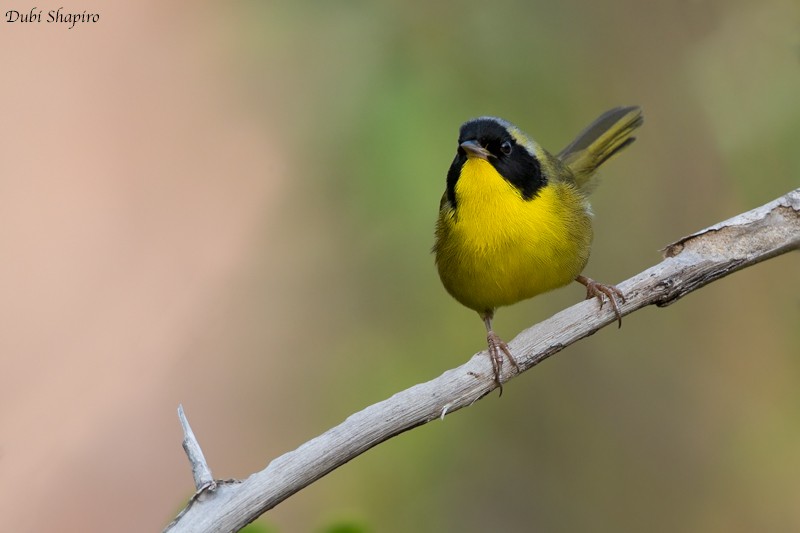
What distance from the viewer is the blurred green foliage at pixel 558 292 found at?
5.49m

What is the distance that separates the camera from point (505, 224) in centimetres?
416

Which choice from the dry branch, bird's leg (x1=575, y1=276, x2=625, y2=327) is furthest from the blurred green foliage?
the dry branch

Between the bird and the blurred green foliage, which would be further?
the blurred green foliage

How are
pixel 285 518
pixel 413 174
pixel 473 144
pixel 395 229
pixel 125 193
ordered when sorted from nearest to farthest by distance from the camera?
1. pixel 473 144
2. pixel 413 174
3. pixel 395 229
4. pixel 285 518
5. pixel 125 193

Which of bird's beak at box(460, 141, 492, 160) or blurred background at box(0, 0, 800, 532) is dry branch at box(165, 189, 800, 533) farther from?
blurred background at box(0, 0, 800, 532)

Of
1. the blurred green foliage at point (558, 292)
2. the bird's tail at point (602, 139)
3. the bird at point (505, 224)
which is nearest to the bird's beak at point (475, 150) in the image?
the bird at point (505, 224)

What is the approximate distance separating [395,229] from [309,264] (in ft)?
3.53

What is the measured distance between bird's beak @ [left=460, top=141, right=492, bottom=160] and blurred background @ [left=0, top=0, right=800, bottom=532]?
1.04 meters

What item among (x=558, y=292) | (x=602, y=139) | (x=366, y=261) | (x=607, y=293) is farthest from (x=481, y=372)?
(x=558, y=292)

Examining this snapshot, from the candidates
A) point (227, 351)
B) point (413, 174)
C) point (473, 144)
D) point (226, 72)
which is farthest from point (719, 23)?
point (227, 351)

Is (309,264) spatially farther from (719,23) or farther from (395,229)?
(719,23)

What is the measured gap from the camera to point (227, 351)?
6797 millimetres

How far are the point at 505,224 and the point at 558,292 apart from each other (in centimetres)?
216

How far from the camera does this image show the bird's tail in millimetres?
5348
